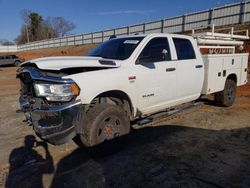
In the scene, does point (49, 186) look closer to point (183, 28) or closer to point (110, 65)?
point (110, 65)

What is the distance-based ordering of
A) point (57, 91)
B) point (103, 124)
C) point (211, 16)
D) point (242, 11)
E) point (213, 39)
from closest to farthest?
point (57, 91), point (103, 124), point (213, 39), point (242, 11), point (211, 16)

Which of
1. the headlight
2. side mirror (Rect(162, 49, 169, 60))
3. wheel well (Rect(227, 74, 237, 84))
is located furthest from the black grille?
wheel well (Rect(227, 74, 237, 84))

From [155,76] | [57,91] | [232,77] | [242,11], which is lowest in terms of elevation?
[232,77]

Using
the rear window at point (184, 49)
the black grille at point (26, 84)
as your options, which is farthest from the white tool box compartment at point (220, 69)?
the black grille at point (26, 84)

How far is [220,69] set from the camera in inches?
261

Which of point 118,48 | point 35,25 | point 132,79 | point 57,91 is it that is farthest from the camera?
point 35,25

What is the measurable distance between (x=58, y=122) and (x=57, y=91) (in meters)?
0.45

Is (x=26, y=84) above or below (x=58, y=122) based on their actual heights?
above

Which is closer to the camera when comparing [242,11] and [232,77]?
[232,77]

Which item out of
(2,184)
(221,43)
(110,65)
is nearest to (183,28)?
(221,43)

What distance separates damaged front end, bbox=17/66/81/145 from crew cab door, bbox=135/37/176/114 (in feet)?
4.60

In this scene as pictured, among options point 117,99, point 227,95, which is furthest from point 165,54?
point 227,95

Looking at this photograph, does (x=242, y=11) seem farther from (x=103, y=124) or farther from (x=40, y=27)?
(x=40, y=27)

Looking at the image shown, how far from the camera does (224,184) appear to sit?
329cm
